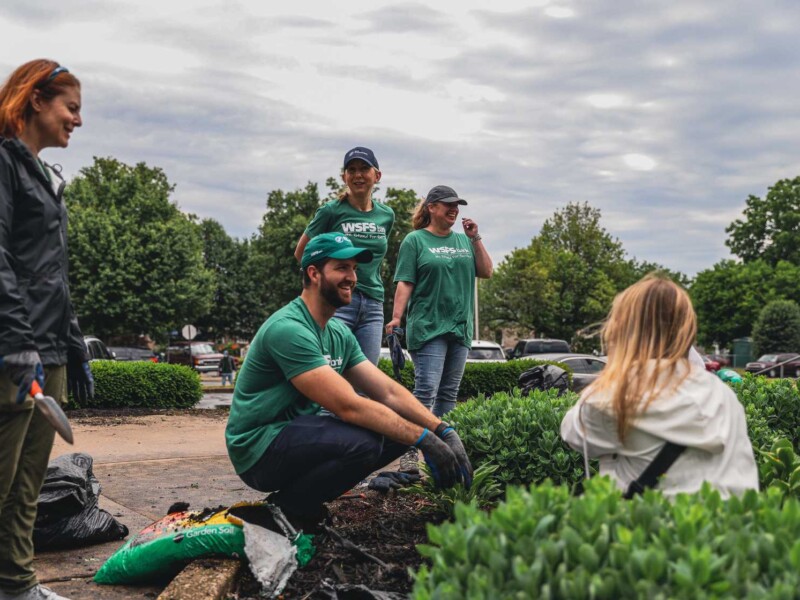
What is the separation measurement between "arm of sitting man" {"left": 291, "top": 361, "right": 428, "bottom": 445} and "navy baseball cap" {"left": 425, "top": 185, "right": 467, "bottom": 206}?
2668mm

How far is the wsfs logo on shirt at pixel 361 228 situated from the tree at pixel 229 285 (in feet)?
193

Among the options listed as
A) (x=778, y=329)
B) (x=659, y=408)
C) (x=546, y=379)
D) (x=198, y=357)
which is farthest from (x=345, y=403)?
(x=778, y=329)

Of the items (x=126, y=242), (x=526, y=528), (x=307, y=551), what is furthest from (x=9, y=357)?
(x=126, y=242)

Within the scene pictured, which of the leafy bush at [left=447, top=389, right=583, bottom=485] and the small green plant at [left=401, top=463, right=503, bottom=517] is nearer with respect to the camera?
the small green plant at [left=401, top=463, right=503, bottom=517]

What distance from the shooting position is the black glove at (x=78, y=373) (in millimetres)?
3408

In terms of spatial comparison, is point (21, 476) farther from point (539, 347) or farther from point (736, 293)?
point (736, 293)

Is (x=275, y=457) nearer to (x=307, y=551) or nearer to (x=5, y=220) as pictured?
(x=307, y=551)

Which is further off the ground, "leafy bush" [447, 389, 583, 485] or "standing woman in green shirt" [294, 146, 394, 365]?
"standing woman in green shirt" [294, 146, 394, 365]

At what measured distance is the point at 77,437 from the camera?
9.48 meters

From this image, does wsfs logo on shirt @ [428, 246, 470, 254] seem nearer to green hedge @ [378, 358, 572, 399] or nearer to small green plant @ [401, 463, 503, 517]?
small green plant @ [401, 463, 503, 517]

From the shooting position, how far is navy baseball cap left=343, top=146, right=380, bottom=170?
551 centimetres

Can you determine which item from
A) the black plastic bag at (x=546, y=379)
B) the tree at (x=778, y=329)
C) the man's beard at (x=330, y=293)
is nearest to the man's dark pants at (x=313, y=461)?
the man's beard at (x=330, y=293)

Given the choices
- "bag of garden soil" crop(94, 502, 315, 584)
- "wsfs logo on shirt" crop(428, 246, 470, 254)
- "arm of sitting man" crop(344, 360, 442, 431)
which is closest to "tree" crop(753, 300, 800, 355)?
"wsfs logo on shirt" crop(428, 246, 470, 254)

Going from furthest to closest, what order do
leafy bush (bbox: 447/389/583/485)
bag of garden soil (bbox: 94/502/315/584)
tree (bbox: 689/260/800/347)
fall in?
1. tree (bbox: 689/260/800/347)
2. leafy bush (bbox: 447/389/583/485)
3. bag of garden soil (bbox: 94/502/315/584)
